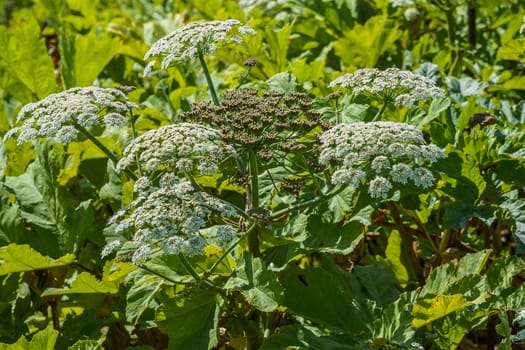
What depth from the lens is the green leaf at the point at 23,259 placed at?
6.95ft

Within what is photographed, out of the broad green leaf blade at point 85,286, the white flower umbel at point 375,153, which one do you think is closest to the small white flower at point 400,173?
the white flower umbel at point 375,153

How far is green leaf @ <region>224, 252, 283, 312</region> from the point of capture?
73.4 inches

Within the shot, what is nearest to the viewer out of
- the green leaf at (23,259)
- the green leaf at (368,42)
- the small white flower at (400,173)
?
the small white flower at (400,173)

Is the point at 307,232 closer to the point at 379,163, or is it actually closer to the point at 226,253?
the point at 226,253

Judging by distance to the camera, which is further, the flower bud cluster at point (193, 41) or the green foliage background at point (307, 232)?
the flower bud cluster at point (193, 41)

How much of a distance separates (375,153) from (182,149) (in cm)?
44

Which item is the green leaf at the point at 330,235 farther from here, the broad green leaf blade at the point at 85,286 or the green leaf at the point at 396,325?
the broad green leaf blade at the point at 85,286

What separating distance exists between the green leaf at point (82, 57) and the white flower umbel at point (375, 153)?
5.18ft

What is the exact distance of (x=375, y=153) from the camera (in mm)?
1730

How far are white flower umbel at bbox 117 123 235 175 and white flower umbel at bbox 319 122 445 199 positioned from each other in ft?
0.82

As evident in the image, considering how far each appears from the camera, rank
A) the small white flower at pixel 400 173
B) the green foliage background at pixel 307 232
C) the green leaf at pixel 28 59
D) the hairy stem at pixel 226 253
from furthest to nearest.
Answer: the green leaf at pixel 28 59 < the green foliage background at pixel 307 232 < the hairy stem at pixel 226 253 < the small white flower at pixel 400 173

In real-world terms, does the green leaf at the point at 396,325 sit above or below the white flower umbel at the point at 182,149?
below

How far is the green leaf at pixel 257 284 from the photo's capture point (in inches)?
73.4

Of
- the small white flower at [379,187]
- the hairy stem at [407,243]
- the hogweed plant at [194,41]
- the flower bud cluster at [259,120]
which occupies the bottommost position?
the hairy stem at [407,243]
